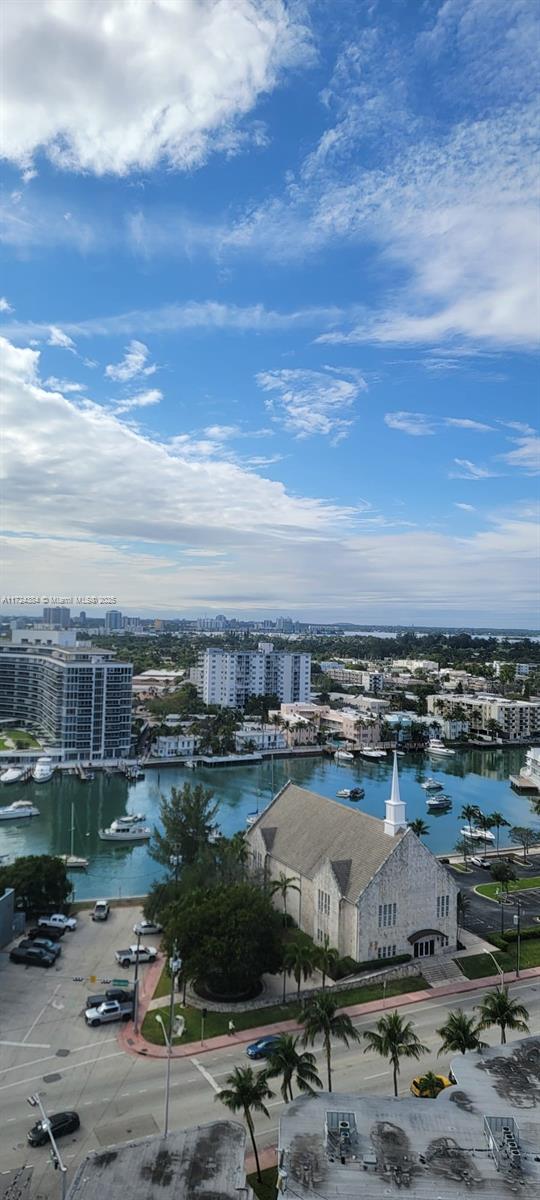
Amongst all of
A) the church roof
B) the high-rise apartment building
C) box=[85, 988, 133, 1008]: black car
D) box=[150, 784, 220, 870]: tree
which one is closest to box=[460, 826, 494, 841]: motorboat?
the church roof

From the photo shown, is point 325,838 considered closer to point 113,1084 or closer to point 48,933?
point 48,933

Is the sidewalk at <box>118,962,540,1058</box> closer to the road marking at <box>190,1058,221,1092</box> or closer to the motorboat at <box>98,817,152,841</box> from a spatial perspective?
the road marking at <box>190,1058,221,1092</box>

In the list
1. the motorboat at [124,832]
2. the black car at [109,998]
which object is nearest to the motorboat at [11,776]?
the motorboat at [124,832]

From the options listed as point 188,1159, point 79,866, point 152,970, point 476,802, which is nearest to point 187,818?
point 152,970

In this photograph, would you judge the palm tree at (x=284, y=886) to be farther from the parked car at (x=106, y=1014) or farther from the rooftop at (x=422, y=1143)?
the rooftop at (x=422, y=1143)

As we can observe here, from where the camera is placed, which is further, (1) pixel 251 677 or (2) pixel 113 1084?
(1) pixel 251 677

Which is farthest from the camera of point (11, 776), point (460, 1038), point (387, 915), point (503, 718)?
point (503, 718)

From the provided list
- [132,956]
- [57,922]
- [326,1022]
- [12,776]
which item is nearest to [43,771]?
[12,776]

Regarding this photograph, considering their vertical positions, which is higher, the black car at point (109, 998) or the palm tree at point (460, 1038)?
the palm tree at point (460, 1038)
